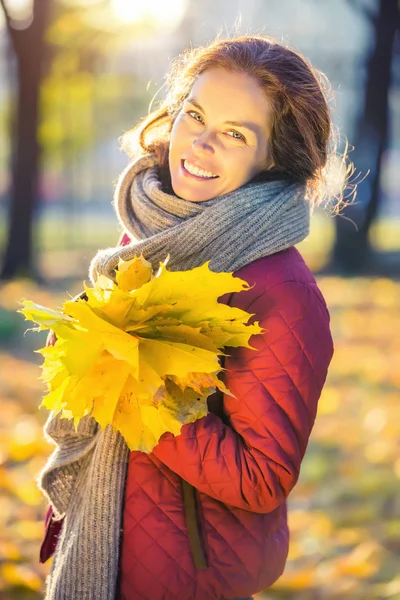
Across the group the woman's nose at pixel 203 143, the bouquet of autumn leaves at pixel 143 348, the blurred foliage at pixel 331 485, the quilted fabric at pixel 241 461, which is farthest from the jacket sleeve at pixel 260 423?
the blurred foliage at pixel 331 485

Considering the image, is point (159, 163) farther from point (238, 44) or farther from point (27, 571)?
point (27, 571)

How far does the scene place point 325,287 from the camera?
36.5ft

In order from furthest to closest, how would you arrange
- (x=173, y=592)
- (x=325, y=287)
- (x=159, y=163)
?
(x=325, y=287)
(x=159, y=163)
(x=173, y=592)

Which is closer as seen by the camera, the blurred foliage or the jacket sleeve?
the jacket sleeve

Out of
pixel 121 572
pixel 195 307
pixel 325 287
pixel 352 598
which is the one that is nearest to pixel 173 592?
pixel 121 572

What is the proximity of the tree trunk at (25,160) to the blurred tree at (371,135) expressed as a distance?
14.9 ft

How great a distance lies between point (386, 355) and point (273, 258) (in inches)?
220

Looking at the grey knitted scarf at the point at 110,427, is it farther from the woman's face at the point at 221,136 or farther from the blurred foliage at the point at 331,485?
the blurred foliage at the point at 331,485

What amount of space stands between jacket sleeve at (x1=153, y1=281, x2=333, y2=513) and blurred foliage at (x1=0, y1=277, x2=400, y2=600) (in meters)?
1.85

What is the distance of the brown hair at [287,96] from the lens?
7.45 ft

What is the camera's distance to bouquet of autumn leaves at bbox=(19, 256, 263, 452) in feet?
5.78

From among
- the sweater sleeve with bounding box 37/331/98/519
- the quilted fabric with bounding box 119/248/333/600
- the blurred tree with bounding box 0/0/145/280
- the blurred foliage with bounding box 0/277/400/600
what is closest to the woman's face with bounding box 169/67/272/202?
the quilted fabric with bounding box 119/248/333/600

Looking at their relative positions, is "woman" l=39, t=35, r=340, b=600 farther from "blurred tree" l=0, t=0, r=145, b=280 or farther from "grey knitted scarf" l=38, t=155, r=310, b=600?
"blurred tree" l=0, t=0, r=145, b=280

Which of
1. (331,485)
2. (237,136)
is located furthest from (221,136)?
(331,485)
